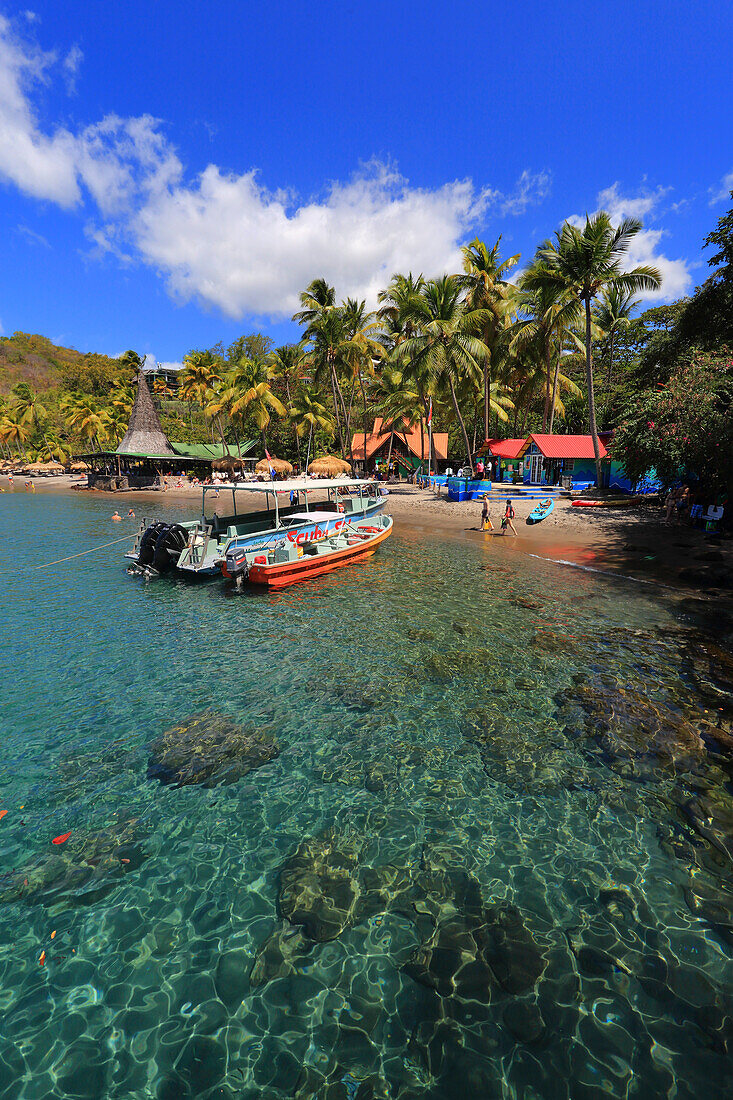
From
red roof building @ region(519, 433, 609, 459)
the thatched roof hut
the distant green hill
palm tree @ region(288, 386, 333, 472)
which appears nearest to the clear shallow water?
red roof building @ region(519, 433, 609, 459)

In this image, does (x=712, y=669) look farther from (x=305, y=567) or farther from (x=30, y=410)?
(x=30, y=410)

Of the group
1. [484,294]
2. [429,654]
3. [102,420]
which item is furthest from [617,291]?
[102,420]

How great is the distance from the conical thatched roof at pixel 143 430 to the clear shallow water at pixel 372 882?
1897 inches

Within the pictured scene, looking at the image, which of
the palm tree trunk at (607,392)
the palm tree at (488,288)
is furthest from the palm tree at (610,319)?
the palm tree at (488,288)

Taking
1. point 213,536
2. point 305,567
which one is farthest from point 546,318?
point 213,536

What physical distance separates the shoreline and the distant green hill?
69.5 m

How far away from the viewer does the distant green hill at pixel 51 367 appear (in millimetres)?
87312

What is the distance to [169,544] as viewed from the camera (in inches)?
→ 629

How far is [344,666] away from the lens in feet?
32.3

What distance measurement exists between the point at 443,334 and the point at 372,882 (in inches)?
1329

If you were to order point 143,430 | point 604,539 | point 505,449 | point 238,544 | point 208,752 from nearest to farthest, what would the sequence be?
point 208,752, point 238,544, point 604,539, point 505,449, point 143,430

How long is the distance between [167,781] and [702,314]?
101ft

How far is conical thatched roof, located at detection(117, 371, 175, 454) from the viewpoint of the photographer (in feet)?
170

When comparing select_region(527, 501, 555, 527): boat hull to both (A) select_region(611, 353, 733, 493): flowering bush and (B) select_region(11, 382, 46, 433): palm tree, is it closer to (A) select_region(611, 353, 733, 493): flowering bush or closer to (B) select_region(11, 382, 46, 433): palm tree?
(A) select_region(611, 353, 733, 493): flowering bush
